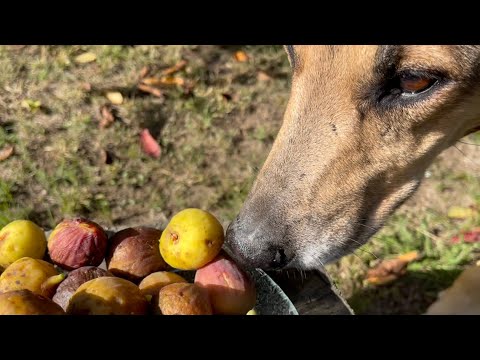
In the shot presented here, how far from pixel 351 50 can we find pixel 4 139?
3.23 m

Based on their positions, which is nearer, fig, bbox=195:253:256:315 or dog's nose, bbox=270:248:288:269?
fig, bbox=195:253:256:315

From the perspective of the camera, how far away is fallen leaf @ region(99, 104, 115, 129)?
5062 millimetres

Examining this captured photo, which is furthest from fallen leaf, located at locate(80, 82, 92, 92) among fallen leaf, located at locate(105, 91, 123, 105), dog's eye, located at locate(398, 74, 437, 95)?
dog's eye, located at locate(398, 74, 437, 95)

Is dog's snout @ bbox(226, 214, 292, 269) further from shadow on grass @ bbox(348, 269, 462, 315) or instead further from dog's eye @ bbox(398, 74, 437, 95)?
shadow on grass @ bbox(348, 269, 462, 315)

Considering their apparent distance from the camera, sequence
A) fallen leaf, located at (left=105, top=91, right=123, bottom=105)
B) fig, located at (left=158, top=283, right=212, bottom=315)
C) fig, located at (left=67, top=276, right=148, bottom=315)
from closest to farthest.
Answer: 1. fig, located at (left=67, top=276, right=148, bottom=315)
2. fig, located at (left=158, top=283, right=212, bottom=315)
3. fallen leaf, located at (left=105, top=91, right=123, bottom=105)

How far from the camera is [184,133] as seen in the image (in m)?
5.14

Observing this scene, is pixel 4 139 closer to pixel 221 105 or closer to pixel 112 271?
pixel 221 105

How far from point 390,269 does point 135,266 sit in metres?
2.54

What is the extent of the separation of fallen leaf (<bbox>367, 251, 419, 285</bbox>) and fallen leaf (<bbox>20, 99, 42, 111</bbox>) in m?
3.00

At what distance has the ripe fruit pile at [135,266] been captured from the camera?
2.12 meters

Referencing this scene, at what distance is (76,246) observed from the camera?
2.44m
